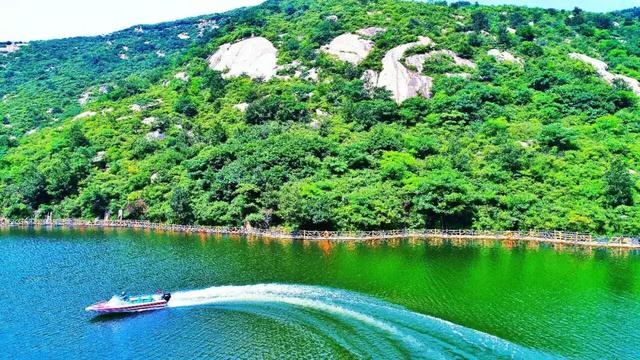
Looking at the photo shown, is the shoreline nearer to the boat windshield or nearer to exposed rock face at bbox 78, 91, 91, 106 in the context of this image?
the boat windshield

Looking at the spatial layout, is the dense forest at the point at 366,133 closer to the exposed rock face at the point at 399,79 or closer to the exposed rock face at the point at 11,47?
the exposed rock face at the point at 399,79

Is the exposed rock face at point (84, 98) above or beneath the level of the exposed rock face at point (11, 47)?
beneath

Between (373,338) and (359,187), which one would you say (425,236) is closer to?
(359,187)

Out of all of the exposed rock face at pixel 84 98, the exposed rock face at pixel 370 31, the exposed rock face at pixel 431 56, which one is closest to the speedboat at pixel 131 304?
the exposed rock face at pixel 431 56

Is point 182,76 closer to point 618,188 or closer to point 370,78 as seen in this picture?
point 370,78

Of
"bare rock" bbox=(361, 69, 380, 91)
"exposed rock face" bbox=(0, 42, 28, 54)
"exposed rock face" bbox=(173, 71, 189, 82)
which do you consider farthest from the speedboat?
"exposed rock face" bbox=(0, 42, 28, 54)

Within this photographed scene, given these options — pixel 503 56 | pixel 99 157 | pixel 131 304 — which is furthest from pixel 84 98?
pixel 131 304
